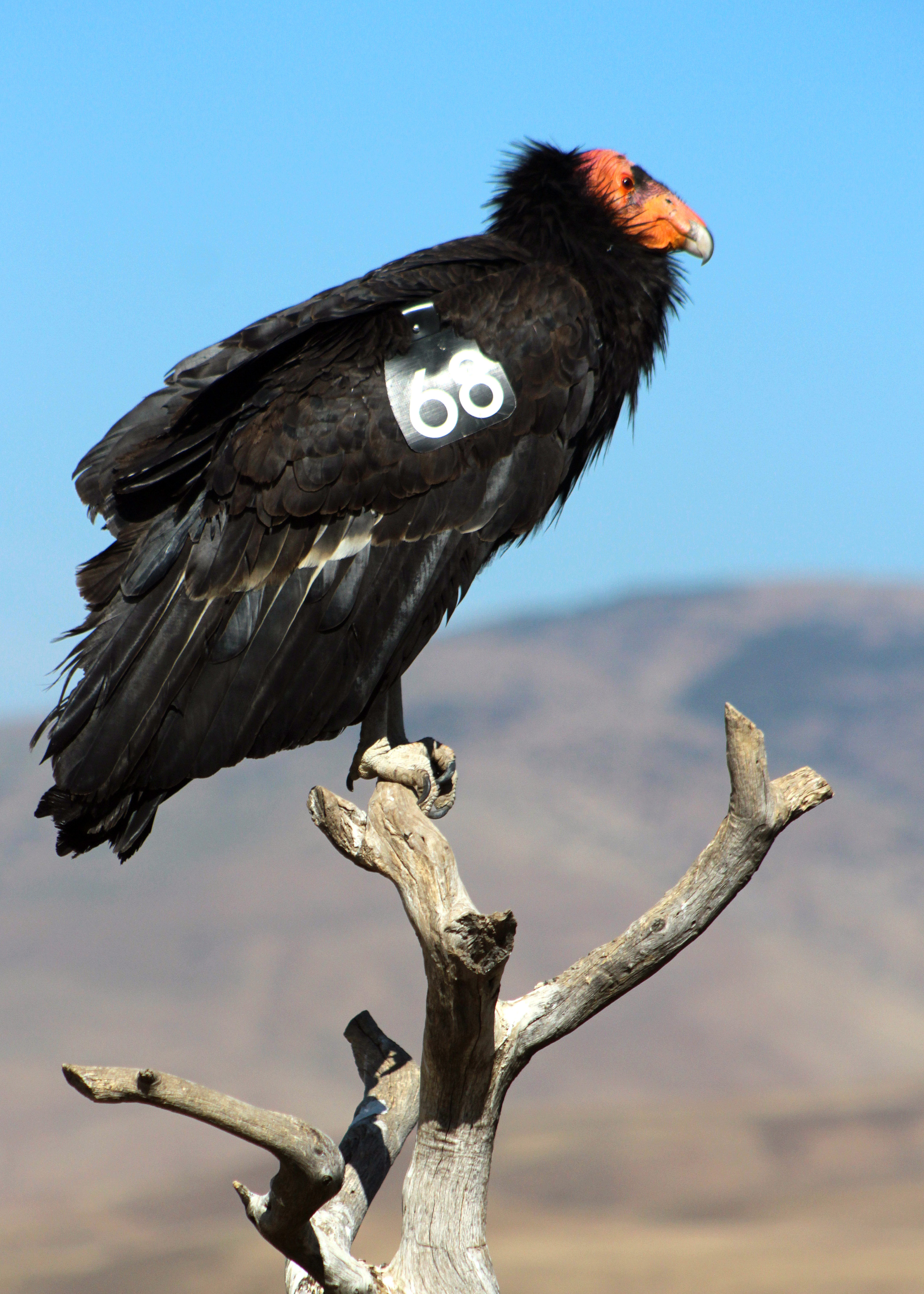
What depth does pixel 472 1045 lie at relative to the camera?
4.34 m

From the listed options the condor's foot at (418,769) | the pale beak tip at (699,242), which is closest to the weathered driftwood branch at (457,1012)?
the condor's foot at (418,769)

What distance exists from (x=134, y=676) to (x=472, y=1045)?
2075 mm

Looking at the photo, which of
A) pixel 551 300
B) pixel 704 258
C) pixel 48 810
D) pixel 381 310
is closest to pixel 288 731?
pixel 48 810

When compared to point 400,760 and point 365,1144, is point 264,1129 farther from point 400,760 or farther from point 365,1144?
point 400,760

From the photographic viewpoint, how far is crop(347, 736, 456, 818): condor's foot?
5.58 m

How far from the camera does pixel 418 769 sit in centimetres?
560

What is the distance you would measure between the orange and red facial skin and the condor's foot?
301 centimetres

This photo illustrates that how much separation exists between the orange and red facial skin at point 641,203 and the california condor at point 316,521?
1.02 m

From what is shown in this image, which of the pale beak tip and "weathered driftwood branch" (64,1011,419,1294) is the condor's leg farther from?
the pale beak tip

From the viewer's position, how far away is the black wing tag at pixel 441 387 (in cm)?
545

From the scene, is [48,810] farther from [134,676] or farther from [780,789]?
[780,789]

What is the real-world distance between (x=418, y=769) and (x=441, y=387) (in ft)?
5.64

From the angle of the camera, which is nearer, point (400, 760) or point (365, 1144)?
point (365, 1144)

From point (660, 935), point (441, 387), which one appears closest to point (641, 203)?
point (441, 387)
